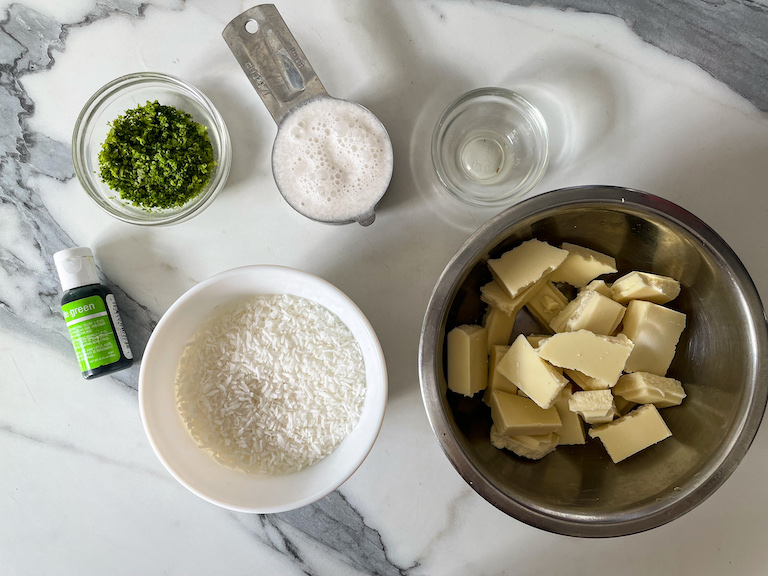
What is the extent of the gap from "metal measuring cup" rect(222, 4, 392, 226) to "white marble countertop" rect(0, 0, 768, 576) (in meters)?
0.08

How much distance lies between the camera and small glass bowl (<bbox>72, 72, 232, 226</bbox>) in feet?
3.68

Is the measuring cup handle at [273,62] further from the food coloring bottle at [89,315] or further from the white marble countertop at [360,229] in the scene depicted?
the food coloring bottle at [89,315]

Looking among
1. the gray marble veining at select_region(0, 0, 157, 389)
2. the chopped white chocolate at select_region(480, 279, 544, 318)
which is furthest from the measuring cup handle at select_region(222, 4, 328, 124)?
the chopped white chocolate at select_region(480, 279, 544, 318)

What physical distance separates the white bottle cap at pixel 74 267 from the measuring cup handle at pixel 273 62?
485mm

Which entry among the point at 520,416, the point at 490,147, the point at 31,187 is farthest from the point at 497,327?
the point at 31,187

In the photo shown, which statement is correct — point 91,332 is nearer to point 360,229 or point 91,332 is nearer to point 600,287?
point 360,229

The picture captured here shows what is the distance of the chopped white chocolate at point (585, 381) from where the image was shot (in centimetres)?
97

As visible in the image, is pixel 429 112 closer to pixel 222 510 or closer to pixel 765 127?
pixel 765 127

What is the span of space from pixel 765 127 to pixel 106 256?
1.45 metres

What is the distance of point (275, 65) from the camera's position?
1077 millimetres

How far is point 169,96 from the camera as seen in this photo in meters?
1.18

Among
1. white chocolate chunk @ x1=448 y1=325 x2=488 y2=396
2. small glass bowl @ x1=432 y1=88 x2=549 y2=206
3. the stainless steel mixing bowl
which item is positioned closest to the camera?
the stainless steel mixing bowl

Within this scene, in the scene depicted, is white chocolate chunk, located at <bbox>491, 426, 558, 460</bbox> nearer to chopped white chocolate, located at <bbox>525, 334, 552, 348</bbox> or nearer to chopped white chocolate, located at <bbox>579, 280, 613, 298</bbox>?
chopped white chocolate, located at <bbox>525, 334, 552, 348</bbox>

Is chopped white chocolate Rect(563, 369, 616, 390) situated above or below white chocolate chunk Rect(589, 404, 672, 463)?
above
